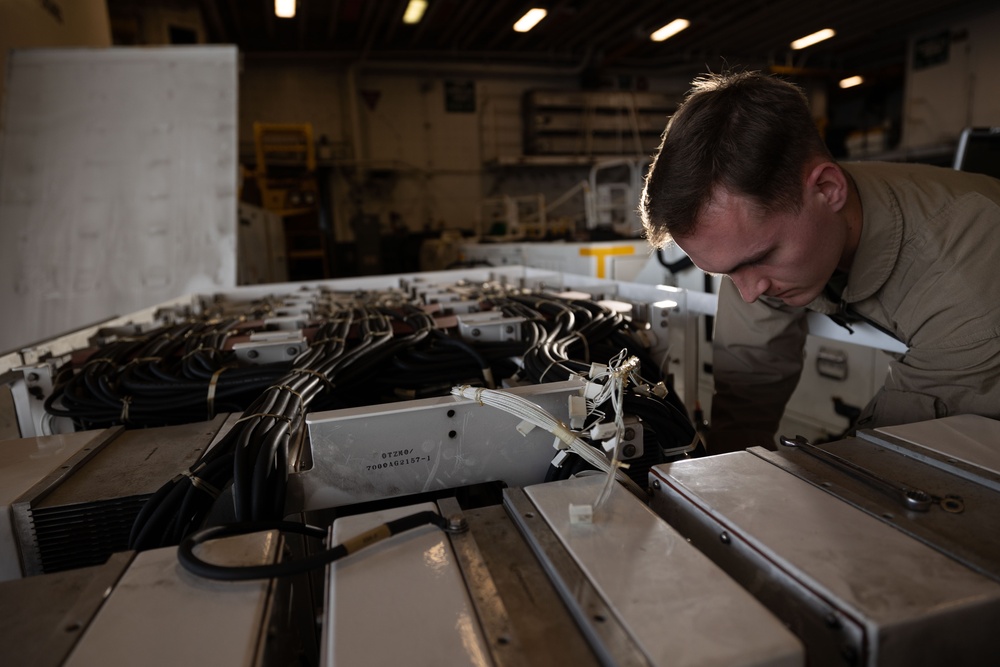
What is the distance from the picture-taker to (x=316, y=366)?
3.33ft

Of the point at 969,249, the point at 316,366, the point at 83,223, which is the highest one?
the point at 83,223

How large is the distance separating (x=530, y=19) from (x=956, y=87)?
→ 5.27 m

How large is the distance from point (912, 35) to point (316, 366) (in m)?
9.40

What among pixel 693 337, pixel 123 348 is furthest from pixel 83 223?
pixel 693 337

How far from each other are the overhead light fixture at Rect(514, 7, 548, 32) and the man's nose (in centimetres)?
648

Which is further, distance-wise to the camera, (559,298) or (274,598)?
(559,298)

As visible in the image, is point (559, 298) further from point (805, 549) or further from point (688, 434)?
point (805, 549)

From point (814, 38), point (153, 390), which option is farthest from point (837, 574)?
point (814, 38)

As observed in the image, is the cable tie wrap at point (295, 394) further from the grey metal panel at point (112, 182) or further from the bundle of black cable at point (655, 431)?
the grey metal panel at point (112, 182)

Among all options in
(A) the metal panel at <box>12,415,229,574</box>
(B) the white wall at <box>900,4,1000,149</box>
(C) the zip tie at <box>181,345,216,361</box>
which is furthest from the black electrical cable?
(B) the white wall at <box>900,4,1000,149</box>

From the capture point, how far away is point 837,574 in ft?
1.37

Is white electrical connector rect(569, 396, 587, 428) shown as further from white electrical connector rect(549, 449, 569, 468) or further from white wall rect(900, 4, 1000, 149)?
white wall rect(900, 4, 1000, 149)

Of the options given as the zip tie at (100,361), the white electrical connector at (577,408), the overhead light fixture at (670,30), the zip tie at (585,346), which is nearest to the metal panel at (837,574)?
the white electrical connector at (577,408)

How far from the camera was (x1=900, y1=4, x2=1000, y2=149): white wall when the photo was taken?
6.54m
